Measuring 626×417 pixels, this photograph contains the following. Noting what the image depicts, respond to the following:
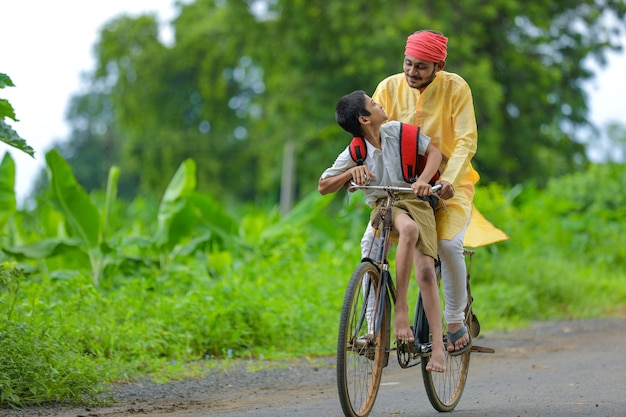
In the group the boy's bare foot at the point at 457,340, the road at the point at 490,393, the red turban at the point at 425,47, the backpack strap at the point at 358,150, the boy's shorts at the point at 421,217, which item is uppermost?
the red turban at the point at 425,47

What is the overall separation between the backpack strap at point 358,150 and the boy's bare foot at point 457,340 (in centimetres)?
115

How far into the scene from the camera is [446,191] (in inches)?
211

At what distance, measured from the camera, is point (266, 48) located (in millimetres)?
27969

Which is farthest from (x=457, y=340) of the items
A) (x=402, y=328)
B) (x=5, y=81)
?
(x=5, y=81)

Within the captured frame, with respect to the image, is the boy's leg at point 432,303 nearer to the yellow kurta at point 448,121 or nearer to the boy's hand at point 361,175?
the yellow kurta at point 448,121

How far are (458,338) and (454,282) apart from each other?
1.09 feet

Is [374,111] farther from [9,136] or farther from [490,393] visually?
[490,393]

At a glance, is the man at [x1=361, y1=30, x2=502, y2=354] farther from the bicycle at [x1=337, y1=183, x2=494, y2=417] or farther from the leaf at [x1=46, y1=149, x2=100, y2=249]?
the leaf at [x1=46, y1=149, x2=100, y2=249]

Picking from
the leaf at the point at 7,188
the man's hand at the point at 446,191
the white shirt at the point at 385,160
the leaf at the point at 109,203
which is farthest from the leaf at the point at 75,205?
the man's hand at the point at 446,191

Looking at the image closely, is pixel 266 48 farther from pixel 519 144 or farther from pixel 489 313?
pixel 489 313

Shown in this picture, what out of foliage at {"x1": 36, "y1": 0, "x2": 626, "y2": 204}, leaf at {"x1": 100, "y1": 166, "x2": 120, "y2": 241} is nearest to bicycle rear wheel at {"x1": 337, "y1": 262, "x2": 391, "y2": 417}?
leaf at {"x1": 100, "y1": 166, "x2": 120, "y2": 241}

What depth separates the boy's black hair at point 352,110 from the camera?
5293 millimetres

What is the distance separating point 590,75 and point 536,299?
640 inches

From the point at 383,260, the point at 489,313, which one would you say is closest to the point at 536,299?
the point at 489,313
